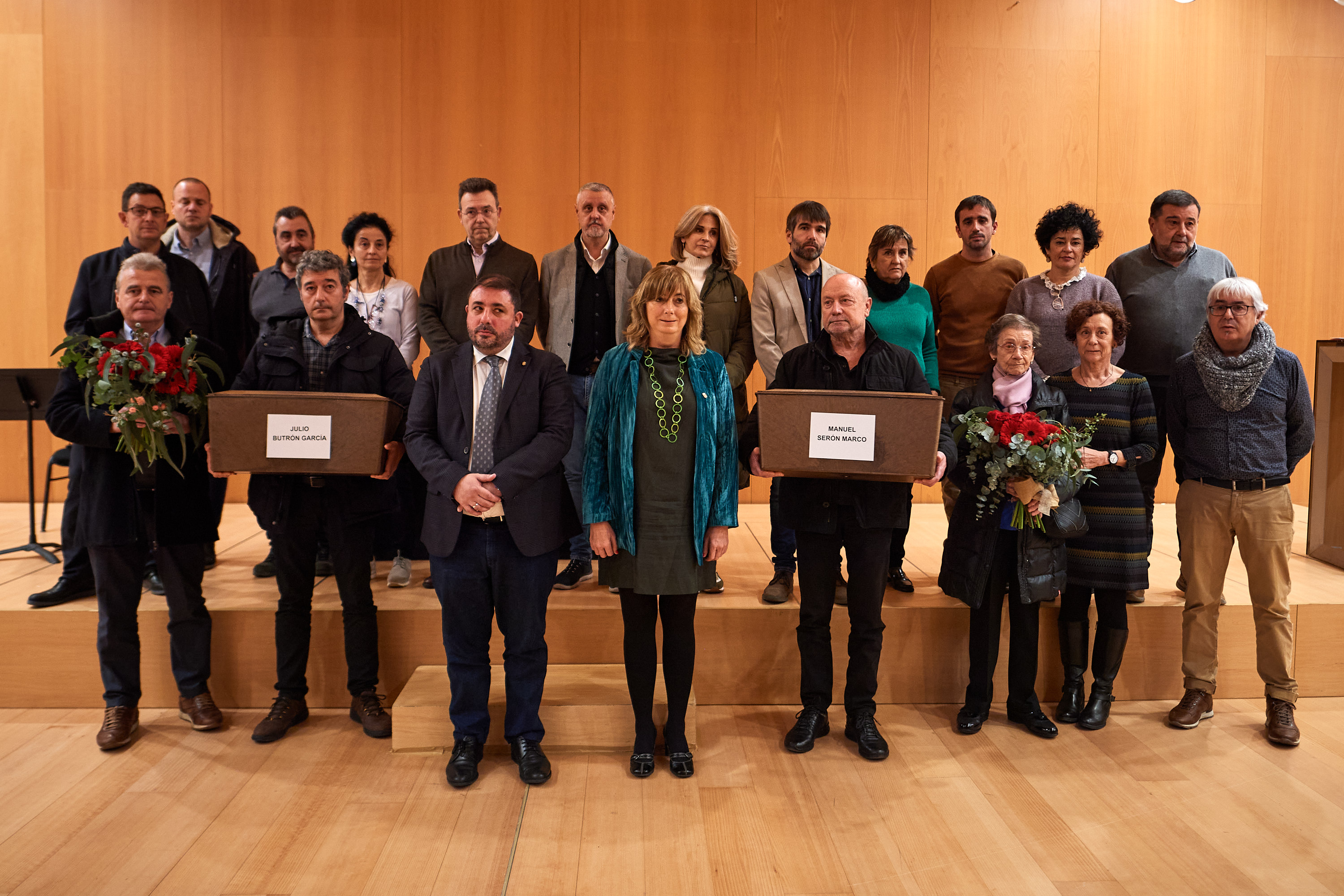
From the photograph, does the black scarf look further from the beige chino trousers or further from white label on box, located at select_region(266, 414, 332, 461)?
white label on box, located at select_region(266, 414, 332, 461)

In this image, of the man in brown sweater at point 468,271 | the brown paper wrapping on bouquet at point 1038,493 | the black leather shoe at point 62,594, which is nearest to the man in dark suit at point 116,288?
the black leather shoe at point 62,594

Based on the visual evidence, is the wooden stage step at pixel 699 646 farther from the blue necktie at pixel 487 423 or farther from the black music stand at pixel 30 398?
the blue necktie at pixel 487 423

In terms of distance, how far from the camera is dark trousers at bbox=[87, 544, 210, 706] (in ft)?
10.2

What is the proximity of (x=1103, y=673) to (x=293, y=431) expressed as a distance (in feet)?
9.73

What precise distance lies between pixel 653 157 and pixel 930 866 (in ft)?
15.5

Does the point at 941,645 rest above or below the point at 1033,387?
below

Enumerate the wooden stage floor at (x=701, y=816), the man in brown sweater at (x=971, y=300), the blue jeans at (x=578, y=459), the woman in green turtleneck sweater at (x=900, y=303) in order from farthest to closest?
1. the man in brown sweater at (x=971, y=300)
2. the blue jeans at (x=578, y=459)
3. the woman in green turtleneck sweater at (x=900, y=303)
4. the wooden stage floor at (x=701, y=816)

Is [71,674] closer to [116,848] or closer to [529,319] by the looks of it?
[116,848]

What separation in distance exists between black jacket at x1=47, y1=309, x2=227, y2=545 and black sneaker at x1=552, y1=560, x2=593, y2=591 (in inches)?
52.1

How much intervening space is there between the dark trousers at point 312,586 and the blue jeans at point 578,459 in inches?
34.6

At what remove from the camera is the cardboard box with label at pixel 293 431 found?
2869 millimetres

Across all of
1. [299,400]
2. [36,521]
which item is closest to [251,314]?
[299,400]

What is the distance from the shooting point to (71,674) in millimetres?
3471

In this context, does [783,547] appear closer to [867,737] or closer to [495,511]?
[867,737]
